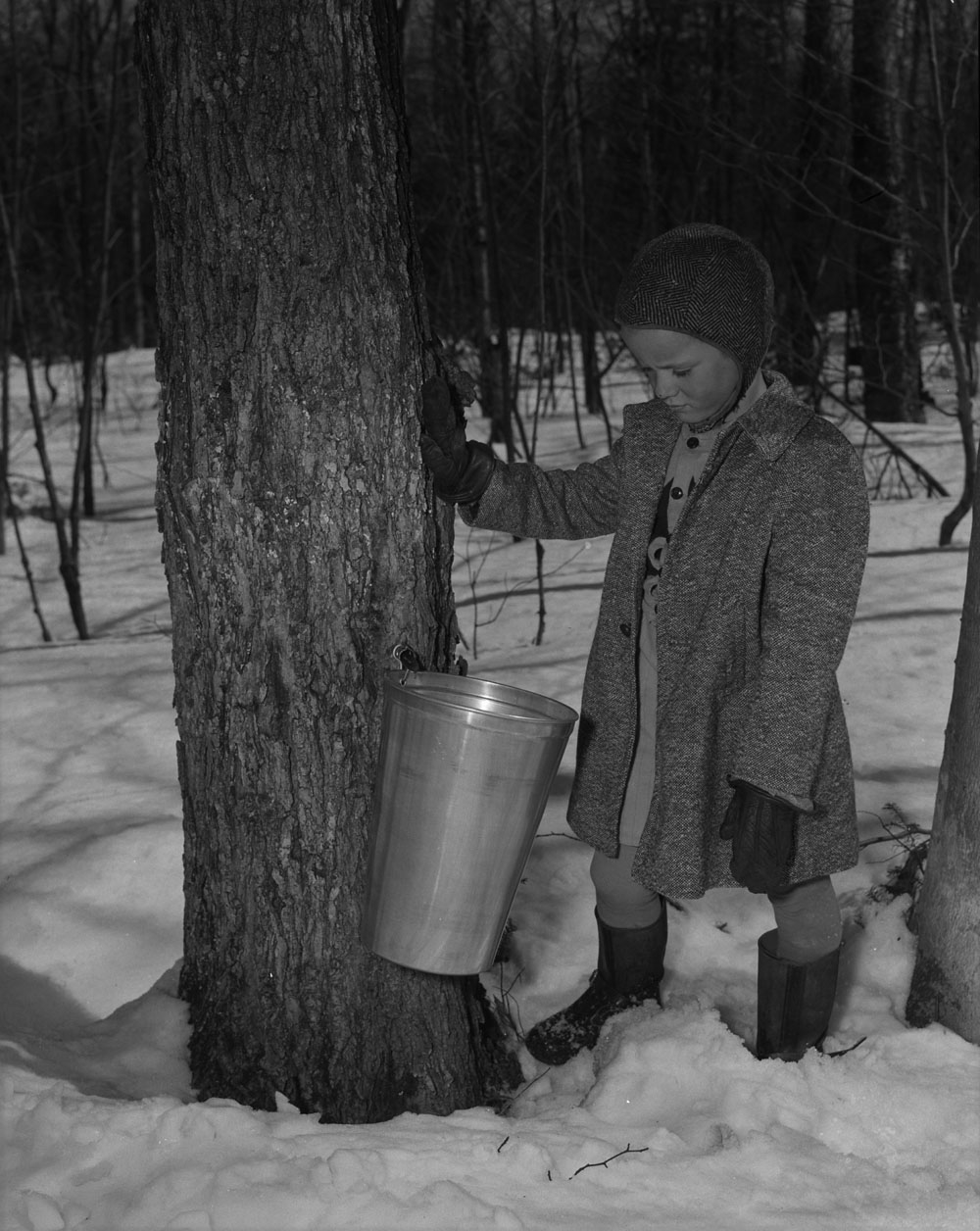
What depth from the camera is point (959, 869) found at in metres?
2.20

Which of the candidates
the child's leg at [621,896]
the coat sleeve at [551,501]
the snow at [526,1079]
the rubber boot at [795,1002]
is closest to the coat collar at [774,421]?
the coat sleeve at [551,501]

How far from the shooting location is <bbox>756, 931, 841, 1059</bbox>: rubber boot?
2.09m

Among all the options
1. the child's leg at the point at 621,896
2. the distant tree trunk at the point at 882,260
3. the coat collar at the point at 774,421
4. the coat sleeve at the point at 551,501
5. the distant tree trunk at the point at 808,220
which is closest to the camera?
the coat collar at the point at 774,421

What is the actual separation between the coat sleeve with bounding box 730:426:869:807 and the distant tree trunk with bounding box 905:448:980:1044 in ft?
1.30

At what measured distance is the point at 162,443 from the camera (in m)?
1.90

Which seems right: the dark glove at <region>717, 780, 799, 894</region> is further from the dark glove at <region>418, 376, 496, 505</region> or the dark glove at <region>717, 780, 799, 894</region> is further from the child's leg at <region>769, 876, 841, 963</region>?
the dark glove at <region>418, 376, 496, 505</region>

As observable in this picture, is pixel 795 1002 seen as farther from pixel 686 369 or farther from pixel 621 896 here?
pixel 686 369

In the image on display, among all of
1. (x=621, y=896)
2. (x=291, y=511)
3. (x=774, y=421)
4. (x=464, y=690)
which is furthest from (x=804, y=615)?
(x=291, y=511)

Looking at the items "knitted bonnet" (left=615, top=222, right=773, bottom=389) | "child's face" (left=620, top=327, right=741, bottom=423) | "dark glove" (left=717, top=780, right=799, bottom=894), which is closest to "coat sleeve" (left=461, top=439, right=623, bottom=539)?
"child's face" (left=620, top=327, right=741, bottom=423)

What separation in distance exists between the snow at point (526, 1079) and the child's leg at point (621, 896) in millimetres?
169

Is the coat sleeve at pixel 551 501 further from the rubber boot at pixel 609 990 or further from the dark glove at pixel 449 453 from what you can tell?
the rubber boot at pixel 609 990

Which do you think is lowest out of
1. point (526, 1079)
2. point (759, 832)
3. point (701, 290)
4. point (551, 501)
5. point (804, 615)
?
point (526, 1079)

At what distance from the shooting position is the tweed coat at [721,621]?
187cm

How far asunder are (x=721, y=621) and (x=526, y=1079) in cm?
92
